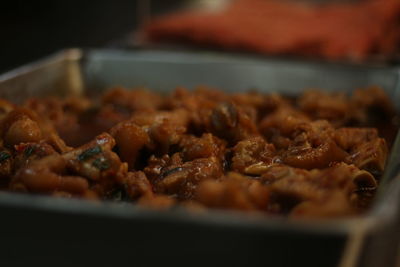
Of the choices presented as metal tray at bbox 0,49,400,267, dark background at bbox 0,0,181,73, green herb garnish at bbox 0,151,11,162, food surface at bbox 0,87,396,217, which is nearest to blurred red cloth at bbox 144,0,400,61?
dark background at bbox 0,0,181,73

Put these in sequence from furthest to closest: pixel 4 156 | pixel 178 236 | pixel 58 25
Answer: pixel 58 25
pixel 4 156
pixel 178 236

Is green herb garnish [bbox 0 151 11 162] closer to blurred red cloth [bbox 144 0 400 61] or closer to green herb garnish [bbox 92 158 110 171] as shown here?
green herb garnish [bbox 92 158 110 171]

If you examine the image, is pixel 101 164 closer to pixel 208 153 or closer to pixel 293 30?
pixel 208 153

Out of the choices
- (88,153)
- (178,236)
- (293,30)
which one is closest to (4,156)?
(88,153)

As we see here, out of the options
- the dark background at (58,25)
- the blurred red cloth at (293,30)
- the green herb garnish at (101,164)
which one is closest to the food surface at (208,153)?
the green herb garnish at (101,164)

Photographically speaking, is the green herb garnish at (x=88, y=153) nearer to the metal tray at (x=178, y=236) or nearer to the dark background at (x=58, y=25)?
the metal tray at (x=178, y=236)

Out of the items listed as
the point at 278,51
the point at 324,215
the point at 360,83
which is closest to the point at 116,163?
the point at 324,215
